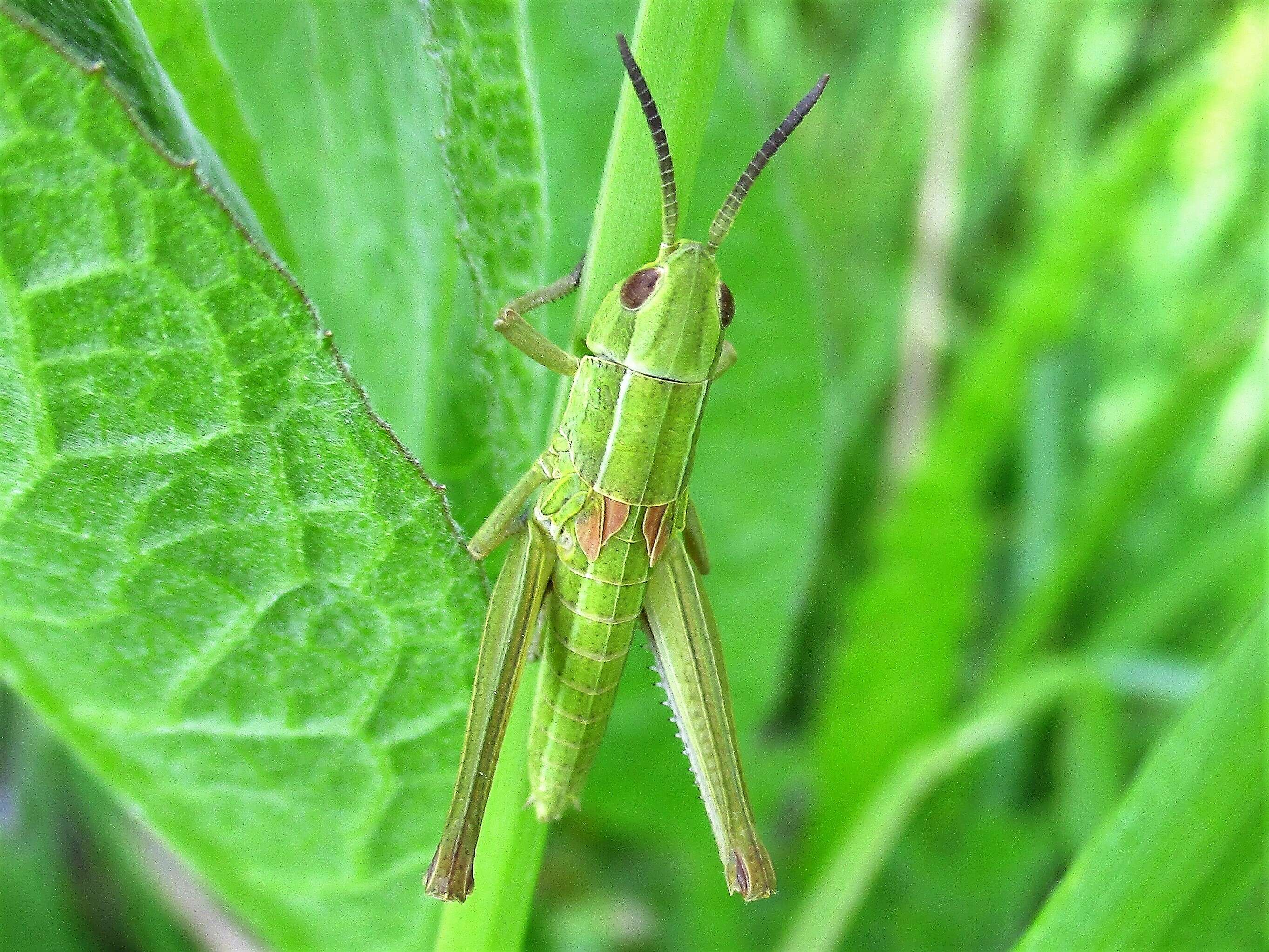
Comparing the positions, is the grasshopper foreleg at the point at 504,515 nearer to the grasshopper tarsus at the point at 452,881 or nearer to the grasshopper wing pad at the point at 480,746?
the grasshopper wing pad at the point at 480,746

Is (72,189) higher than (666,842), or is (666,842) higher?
(72,189)

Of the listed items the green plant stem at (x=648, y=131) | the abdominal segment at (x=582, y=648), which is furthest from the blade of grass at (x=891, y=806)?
the green plant stem at (x=648, y=131)

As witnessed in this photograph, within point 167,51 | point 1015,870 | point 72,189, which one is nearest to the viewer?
point 72,189

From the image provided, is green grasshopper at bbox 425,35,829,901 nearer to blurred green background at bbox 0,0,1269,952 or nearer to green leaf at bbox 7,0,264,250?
blurred green background at bbox 0,0,1269,952

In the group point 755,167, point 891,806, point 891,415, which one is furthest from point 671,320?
point 891,415

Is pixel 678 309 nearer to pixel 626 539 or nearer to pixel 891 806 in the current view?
pixel 626 539

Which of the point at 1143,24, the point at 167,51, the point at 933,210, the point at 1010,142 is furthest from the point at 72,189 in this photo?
the point at 1143,24

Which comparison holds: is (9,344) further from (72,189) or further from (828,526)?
(828,526)
